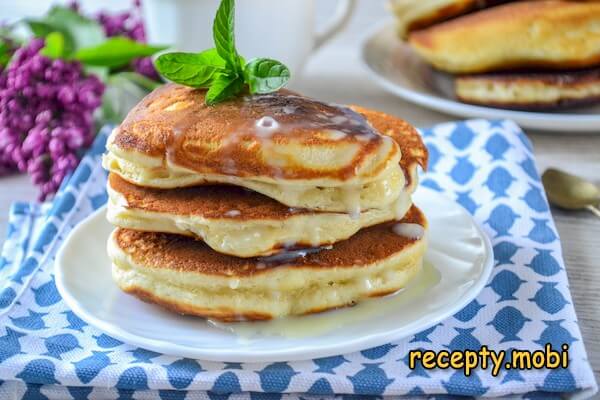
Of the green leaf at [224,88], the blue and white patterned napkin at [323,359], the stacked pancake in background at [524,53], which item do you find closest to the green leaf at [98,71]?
the blue and white patterned napkin at [323,359]

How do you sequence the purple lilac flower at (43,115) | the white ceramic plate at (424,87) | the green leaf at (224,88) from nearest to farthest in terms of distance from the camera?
the green leaf at (224,88)
the purple lilac flower at (43,115)
the white ceramic plate at (424,87)

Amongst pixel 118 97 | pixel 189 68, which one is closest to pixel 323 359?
pixel 189 68

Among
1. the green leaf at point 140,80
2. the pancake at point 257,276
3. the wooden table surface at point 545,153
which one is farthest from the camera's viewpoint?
the green leaf at point 140,80

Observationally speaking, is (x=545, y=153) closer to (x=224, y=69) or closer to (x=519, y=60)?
(x=519, y=60)

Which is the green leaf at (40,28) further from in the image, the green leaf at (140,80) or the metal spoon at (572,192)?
the metal spoon at (572,192)

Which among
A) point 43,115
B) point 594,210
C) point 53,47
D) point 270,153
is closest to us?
point 270,153

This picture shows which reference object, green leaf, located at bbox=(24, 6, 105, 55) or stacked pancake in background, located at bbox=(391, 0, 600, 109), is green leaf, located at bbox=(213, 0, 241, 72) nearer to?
stacked pancake in background, located at bbox=(391, 0, 600, 109)
